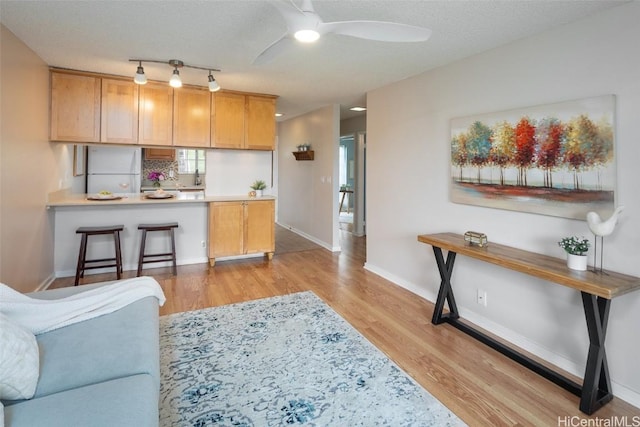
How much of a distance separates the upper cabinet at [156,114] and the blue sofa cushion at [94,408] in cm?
360

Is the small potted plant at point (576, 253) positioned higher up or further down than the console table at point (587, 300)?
higher up

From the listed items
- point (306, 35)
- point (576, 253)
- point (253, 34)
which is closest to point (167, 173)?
point (253, 34)

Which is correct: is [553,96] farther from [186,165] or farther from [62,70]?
[62,70]

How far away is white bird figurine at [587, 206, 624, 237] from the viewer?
6.44 feet

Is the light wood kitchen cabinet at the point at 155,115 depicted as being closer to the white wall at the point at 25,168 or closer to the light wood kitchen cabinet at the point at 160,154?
the light wood kitchen cabinet at the point at 160,154

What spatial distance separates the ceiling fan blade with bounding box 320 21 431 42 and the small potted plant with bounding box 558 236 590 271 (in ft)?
5.10

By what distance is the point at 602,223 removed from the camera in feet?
6.51

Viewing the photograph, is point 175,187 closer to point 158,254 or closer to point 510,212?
point 158,254

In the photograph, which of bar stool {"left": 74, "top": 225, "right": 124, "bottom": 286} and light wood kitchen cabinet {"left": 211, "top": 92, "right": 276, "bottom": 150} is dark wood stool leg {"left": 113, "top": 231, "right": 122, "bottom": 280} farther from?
light wood kitchen cabinet {"left": 211, "top": 92, "right": 276, "bottom": 150}

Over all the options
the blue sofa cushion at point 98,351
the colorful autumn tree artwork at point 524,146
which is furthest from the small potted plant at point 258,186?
the colorful autumn tree artwork at point 524,146

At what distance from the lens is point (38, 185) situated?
3430mm

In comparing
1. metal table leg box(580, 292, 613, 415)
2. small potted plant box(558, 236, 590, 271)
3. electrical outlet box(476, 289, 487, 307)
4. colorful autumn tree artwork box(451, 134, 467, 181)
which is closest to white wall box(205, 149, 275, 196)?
colorful autumn tree artwork box(451, 134, 467, 181)

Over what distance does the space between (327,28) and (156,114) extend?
3237 millimetres

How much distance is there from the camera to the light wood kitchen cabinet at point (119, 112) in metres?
4.01
